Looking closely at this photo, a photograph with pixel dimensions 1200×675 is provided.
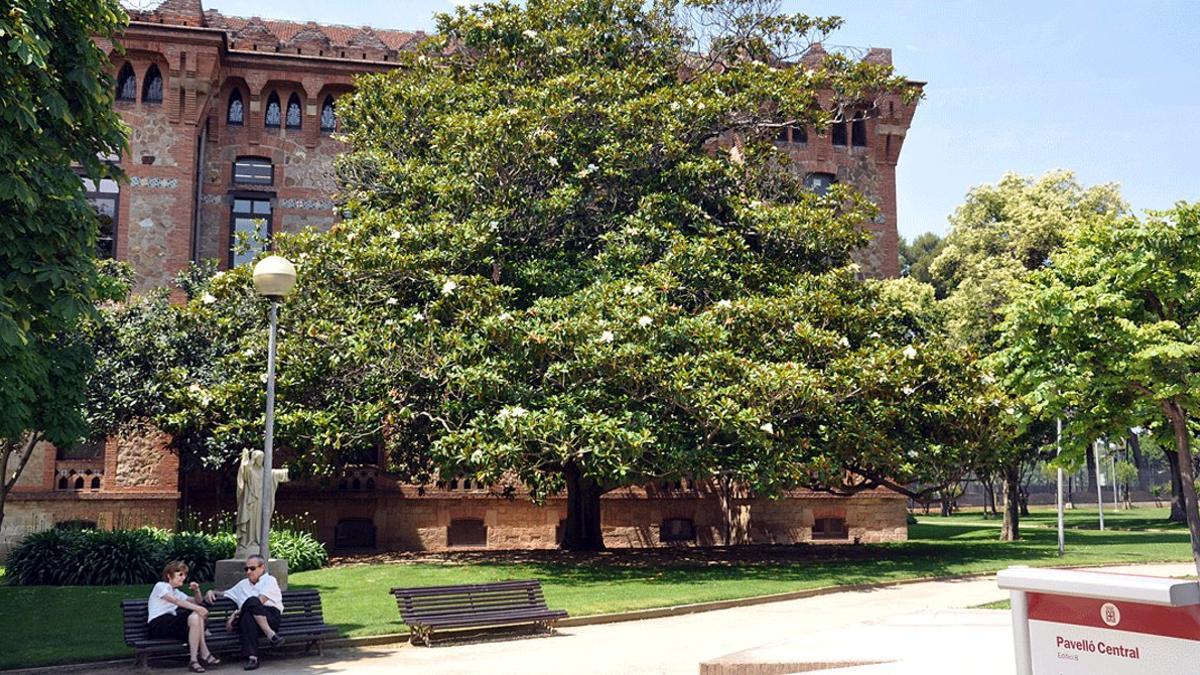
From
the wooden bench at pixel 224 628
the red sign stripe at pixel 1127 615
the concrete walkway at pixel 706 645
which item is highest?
the red sign stripe at pixel 1127 615

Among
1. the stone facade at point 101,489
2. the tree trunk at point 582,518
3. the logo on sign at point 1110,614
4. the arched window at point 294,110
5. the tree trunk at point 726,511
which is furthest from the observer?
the arched window at point 294,110

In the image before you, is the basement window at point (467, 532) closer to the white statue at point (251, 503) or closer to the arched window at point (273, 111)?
the white statue at point (251, 503)

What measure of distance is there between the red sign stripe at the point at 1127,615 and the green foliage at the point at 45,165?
9885 millimetres

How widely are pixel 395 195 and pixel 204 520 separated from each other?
1050 centimetres

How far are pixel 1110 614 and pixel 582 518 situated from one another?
71.2ft

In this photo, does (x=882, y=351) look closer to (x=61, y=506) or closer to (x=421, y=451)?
(x=421, y=451)

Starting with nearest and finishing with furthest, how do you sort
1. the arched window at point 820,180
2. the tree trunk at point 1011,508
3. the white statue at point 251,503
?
the white statue at point 251,503 < the tree trunk at point 1011,508 < the arched window at point 820,180

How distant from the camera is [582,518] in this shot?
85.7 feet

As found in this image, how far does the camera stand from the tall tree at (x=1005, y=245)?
122ft

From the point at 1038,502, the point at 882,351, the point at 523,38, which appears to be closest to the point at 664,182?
the point at 523,38

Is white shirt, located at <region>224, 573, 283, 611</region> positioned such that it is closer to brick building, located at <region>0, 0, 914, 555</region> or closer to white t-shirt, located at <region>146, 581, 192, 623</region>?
white t-shirt, located at <region>146, 581, 192, 623</region>

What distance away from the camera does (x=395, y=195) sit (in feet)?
86.0

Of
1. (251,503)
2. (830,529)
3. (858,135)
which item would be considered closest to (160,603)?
(251,503)

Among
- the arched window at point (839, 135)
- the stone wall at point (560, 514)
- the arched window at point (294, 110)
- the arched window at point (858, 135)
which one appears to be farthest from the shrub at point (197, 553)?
the arched window at point (858, 135)
